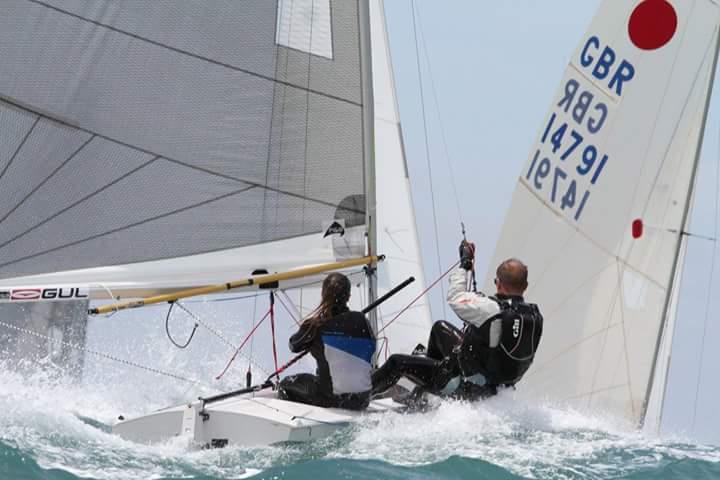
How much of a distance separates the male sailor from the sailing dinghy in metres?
0.68

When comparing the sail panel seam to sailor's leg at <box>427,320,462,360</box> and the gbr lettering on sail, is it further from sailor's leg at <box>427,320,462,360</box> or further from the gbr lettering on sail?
sailor's leg at <box>427,320,462,360</box>

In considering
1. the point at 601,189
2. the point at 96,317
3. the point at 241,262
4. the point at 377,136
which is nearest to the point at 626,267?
the point at 601,189

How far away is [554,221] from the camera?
30.2 feet

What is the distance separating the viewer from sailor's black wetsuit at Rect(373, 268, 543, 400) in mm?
7012

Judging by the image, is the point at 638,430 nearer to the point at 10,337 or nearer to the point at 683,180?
the point at 683,180

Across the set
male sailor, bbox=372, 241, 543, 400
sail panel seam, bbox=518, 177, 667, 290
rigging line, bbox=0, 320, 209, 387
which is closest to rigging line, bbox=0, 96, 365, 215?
male sailor, bbox=372, 241, 543, 400

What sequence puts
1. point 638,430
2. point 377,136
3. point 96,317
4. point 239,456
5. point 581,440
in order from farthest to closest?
point 377,136, point 638,430, point 96,317, point 581,440, point 239,456

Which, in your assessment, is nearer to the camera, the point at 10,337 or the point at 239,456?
the point at 239,456

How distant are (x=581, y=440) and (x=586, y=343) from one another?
6.71 feet

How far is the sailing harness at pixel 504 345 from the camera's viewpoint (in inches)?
276

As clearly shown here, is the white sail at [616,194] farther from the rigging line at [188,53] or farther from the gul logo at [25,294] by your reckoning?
the gul logo at [25,294]

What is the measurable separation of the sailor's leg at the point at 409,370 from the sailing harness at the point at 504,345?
0.53ft

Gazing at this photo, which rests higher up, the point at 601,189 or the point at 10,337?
the point at 601,189

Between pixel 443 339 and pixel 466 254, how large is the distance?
42cm
